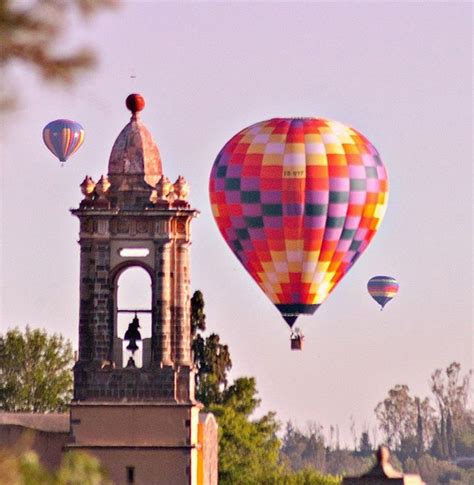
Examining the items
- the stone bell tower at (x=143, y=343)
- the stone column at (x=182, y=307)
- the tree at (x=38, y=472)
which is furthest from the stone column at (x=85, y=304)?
the tree at (x=38, y=472)

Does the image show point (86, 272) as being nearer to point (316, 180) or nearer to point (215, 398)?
point (316, 180)

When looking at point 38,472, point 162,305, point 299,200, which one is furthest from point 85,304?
point 38,472

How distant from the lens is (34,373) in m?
108

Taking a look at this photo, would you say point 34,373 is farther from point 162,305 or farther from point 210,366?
point 162,305

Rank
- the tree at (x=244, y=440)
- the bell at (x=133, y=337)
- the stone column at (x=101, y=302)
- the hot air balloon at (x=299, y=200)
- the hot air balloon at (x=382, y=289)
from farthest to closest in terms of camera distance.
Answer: the hot air balloon at (x=382, y=289)
the tree at (x=244, y=440)
the hot air balloon at (x=299, y=200)
the bell at (x=133, y=337)
the stone column at (x=101, y=302)

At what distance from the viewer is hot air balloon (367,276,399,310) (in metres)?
116

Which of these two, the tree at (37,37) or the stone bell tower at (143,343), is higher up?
the stone bell tower at (143,343)

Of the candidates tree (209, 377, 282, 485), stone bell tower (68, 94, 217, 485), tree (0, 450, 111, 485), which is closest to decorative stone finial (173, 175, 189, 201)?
stone bell tower (68, 94, 217, 485)

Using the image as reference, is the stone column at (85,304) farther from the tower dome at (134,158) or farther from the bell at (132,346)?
the tower dome at (134,158)

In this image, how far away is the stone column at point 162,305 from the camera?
64125 millimetres

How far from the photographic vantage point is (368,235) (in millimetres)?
78938

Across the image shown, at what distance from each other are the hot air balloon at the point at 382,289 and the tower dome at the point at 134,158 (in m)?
50.4

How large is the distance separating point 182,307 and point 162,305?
2.40 feet

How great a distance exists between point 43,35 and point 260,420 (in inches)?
3728
